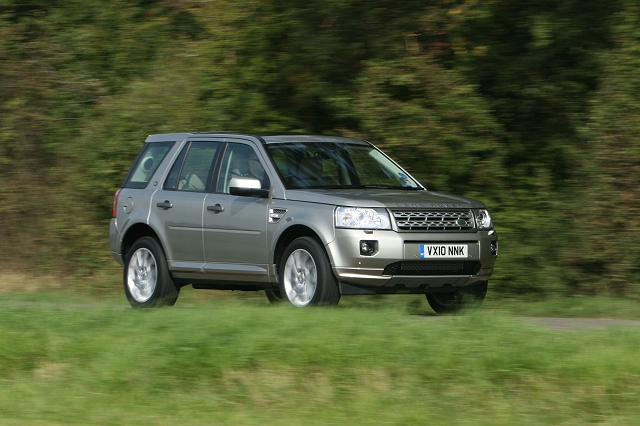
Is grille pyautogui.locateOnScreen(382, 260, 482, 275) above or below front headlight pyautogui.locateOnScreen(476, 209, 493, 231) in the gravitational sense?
below

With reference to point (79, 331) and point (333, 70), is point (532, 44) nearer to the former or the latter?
point (333, 70)

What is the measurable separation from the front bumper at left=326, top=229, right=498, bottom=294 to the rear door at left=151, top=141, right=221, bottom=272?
1984 millimetres

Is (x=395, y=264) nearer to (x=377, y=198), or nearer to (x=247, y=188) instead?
(x=377, y=198)

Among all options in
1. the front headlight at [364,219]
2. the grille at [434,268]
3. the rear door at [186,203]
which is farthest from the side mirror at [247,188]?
the grille at [434,268]

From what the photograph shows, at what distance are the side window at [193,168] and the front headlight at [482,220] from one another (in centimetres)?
274

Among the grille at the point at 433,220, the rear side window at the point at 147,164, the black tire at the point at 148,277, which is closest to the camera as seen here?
the grille at the point at 433,220

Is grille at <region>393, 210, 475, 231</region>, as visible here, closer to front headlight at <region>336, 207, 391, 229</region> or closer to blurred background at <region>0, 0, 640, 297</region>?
front headlight at <region>336, 207, 391, 229</region>

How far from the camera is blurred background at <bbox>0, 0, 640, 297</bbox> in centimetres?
1252

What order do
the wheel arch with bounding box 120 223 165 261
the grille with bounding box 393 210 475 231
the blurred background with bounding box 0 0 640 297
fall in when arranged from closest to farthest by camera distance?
1. the grille with bounding box 393 210 475 231
2. the wheel arch with bounding box 120 223 165 261
3. the blurred background with bounding box 0 0 640 297

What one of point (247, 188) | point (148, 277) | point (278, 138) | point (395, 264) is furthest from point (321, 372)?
point (148, 277)

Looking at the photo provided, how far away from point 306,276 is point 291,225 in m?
0.48

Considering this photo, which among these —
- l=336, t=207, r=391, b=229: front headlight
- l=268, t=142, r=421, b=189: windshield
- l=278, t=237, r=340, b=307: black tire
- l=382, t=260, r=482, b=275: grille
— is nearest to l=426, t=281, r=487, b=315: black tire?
l=382, t=260, r=482, b=275: grille

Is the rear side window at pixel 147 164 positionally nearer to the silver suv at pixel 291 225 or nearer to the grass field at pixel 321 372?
the silver suv at pixel 291 225

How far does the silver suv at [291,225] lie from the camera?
936 centimetres
